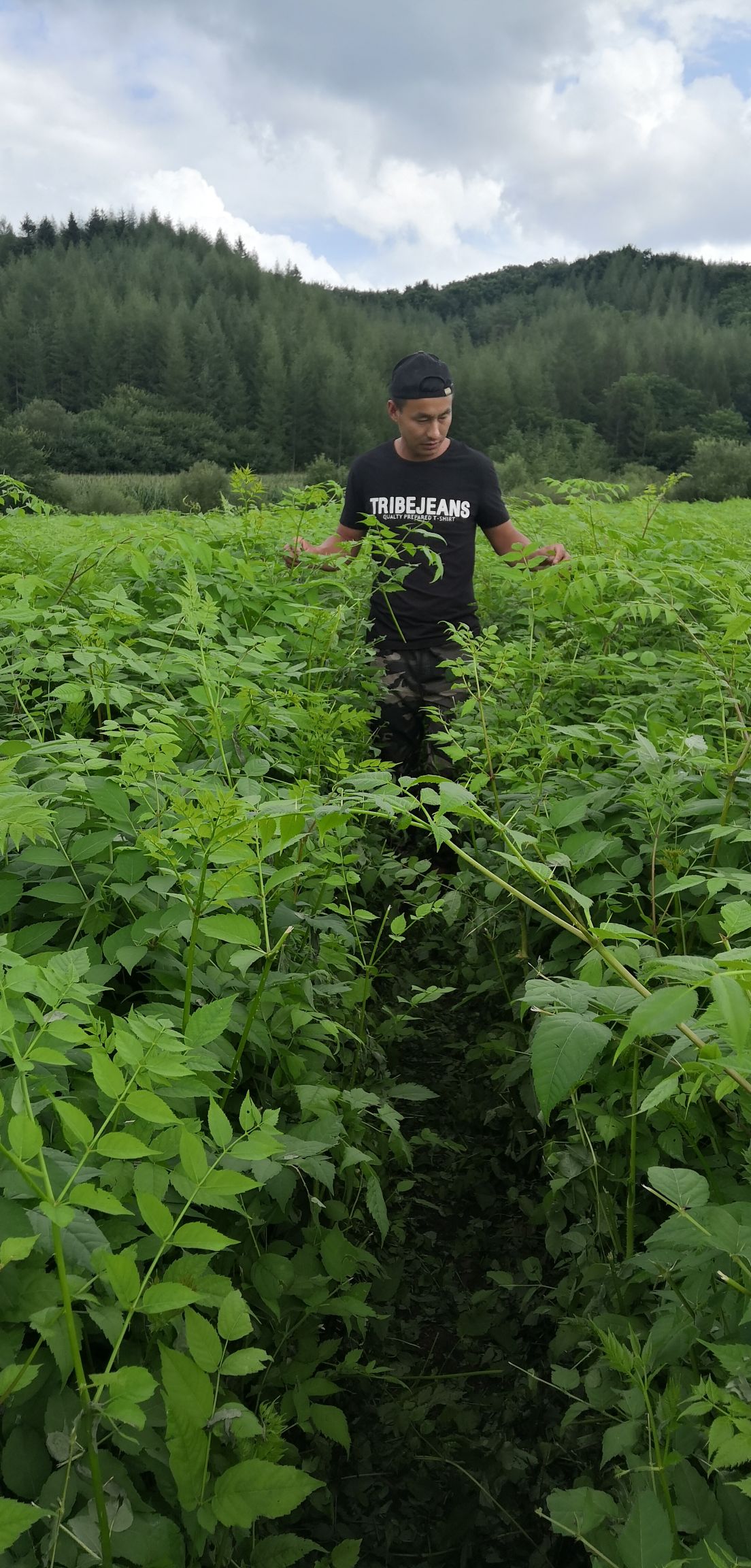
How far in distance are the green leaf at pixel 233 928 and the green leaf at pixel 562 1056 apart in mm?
473

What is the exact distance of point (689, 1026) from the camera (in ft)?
4.30

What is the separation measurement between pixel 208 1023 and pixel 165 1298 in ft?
1.32

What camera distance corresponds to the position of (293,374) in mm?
82438

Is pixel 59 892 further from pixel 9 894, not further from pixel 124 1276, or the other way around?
pixel 124 1276

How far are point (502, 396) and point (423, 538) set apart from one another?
267 ft

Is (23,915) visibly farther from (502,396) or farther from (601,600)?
(502,396)

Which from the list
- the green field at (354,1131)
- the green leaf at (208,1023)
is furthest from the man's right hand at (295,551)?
the green leaf at (208,1023)

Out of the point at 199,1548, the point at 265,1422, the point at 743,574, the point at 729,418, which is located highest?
the point at 729,418

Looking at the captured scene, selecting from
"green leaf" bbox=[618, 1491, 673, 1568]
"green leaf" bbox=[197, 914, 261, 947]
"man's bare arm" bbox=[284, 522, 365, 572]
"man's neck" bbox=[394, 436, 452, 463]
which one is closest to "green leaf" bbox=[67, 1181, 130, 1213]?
"green leaf" bbox=[197, 914, 261, 947]

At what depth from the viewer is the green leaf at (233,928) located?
4.71 feet

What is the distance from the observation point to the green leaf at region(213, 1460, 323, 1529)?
1.03 meters

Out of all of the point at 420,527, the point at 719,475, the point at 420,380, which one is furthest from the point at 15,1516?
the point at 719,475

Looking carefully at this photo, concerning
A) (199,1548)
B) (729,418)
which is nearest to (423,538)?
(199,1548)

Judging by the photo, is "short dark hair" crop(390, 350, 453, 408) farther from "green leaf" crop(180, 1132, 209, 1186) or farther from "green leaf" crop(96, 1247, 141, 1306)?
Answer: "green leaf" crop(96, 1247, 141, 1306)
